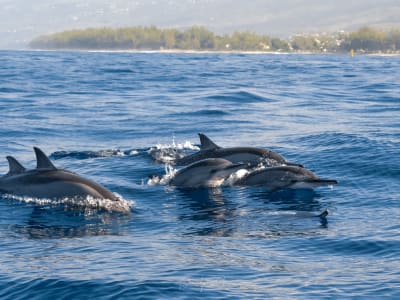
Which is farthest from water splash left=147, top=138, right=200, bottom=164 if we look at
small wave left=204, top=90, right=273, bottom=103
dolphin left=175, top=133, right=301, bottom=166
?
small wave left=204, top=90, right=273, bottom=103

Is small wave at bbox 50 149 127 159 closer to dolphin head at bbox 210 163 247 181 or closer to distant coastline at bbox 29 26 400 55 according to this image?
dolphin head at bbox 210 163 247 181

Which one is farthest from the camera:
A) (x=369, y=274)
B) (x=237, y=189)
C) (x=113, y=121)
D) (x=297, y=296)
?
(x=113, y=121)

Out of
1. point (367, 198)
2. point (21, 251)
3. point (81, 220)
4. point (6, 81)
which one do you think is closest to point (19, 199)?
point (81, 220)

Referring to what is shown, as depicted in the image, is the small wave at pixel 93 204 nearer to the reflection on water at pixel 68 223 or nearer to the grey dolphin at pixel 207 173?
the reflection on water at pixel 68 223

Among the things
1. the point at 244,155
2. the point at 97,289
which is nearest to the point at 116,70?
the point at 244,155

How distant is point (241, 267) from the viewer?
421 inches

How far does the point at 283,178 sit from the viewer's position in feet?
53.1

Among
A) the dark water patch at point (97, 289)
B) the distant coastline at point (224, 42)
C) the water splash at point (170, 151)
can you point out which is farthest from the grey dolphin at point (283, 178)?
the distant coastline at point (224, 42)

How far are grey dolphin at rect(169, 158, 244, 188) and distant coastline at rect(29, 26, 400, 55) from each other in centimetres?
14156

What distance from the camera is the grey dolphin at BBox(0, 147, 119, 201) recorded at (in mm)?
14352

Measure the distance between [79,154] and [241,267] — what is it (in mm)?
10499

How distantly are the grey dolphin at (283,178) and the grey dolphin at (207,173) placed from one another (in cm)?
31

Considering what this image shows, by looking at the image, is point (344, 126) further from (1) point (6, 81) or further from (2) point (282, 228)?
(1) point (6, 81)

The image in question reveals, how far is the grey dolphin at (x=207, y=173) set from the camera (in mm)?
16406
